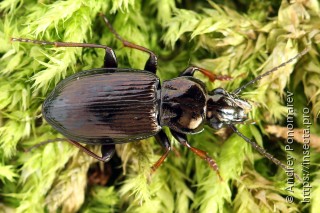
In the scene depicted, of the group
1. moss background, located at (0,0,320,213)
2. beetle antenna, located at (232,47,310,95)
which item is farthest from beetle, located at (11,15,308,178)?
moss background, located at (0,0,320,213)

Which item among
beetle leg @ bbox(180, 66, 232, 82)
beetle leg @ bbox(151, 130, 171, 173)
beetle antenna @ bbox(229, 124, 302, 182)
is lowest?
beetle leg @ bbox(151, 130, 171, 173)

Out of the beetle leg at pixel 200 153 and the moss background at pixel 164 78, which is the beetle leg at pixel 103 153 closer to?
the moss background at pixel 164 78

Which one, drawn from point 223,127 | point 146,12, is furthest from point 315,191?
point 146,12

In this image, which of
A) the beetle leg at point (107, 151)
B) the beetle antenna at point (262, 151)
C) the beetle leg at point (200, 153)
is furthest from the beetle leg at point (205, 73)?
the beetle leg at point (107, 151)

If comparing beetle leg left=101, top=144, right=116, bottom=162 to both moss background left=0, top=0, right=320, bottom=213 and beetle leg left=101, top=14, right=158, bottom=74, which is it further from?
beetle leg left=101, top=14, right=158, bottom=74

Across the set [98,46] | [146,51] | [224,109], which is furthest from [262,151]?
[98,46]
